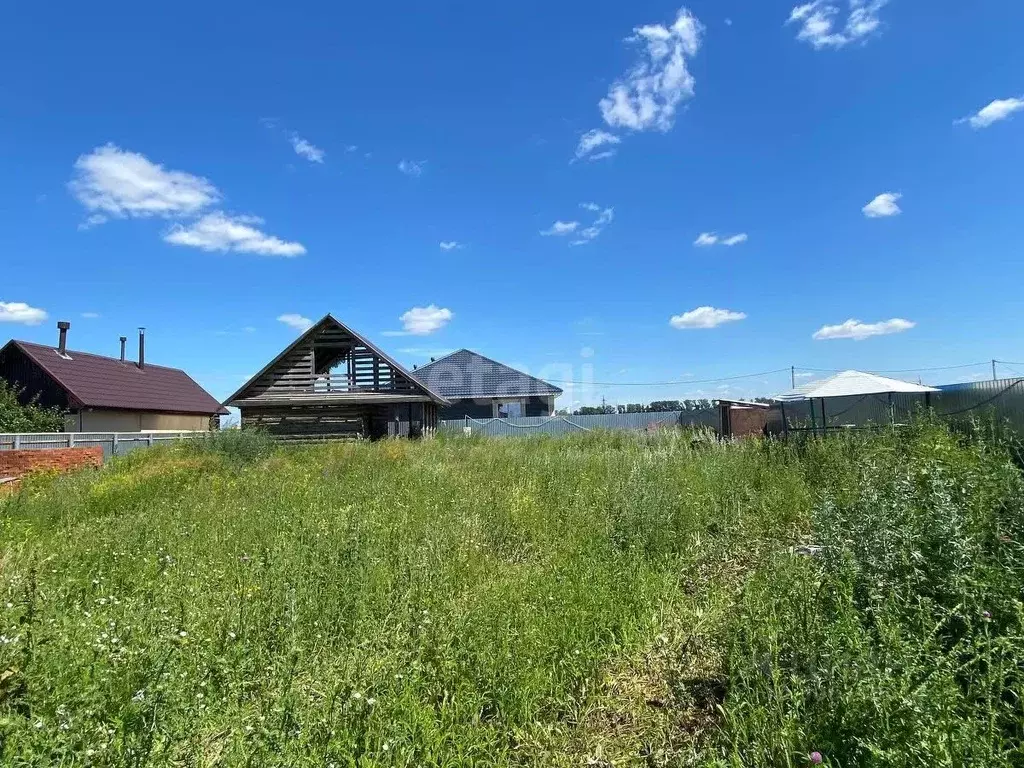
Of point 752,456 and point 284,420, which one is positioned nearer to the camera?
point 752,456

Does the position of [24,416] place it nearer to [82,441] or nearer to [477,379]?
[82,441]

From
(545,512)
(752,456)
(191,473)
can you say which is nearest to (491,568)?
(545,512)

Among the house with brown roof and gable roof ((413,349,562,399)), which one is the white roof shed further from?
gable roof ((413,349,562,399))

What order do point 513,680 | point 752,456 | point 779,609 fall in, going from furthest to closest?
1. point 752,456
2. point 779,609
3. point 513,680

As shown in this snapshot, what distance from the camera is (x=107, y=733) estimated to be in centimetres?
209

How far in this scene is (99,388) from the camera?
26.2 m

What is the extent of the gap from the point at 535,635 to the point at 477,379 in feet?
110

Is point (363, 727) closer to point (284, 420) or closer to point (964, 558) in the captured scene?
point (964, 558)

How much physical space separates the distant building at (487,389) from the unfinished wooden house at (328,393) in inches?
636

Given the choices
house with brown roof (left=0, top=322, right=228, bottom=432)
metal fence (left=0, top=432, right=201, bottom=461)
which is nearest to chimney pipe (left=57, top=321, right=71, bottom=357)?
house with brown roof (left=0, top=322, right=228, bottom=432)

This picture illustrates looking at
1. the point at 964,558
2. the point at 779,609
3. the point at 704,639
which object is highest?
the point at 964,558

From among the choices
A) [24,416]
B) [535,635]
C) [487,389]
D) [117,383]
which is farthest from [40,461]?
[487,389]

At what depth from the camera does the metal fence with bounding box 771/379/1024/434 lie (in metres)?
8.46

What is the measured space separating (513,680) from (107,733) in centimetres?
173
